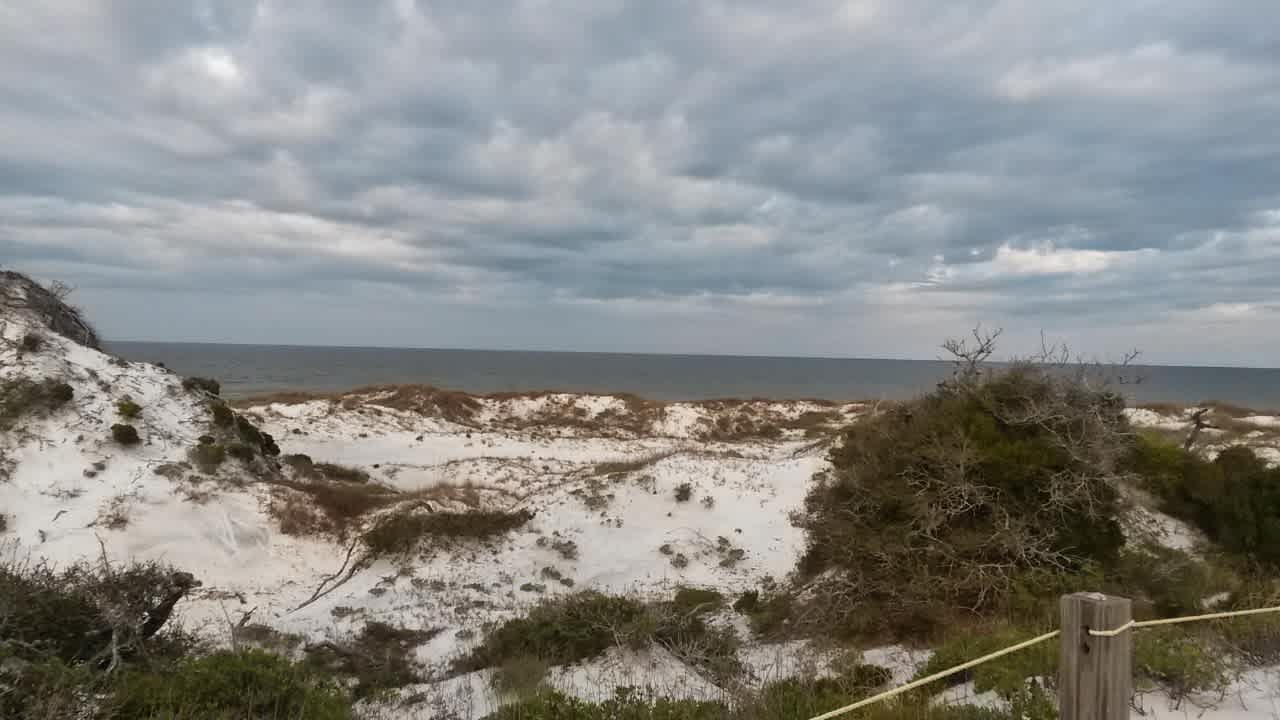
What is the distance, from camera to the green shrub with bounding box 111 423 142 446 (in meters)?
16.0

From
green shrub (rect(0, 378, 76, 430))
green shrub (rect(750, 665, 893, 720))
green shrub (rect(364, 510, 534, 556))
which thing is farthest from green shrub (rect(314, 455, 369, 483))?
green shrub (rect(750, 665, 893, 720))

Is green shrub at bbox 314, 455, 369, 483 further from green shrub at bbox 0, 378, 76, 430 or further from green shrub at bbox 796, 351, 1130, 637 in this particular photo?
green shrub at bbox 796, 351, 1130, 637

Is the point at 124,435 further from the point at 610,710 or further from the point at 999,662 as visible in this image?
the point at 999,662

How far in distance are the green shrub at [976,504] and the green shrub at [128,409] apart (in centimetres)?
1795

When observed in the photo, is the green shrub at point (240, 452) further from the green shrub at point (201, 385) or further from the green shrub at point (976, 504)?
the green shrub at point (976, 504)

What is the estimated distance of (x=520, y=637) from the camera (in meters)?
8.88

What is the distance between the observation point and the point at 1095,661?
3447mm

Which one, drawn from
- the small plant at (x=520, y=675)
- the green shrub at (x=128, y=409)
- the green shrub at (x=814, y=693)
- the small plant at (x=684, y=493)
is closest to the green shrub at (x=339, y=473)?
the green shrub at (x=128, y=409)

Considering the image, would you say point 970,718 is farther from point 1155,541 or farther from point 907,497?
point 1155,541

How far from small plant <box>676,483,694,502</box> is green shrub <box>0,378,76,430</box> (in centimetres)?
1579

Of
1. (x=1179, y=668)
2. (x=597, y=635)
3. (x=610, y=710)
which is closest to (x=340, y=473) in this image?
(x=597, y=635)

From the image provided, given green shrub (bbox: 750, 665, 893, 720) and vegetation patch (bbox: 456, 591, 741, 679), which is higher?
green shrub (bbox: 750, 665, 893, 720)

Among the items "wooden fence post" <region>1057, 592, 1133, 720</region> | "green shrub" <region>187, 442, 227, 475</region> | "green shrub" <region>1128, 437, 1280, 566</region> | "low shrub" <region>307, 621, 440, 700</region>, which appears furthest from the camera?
"green shrub" <region>187, 442, 227, 475</region>

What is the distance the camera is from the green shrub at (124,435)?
16.0 meters
